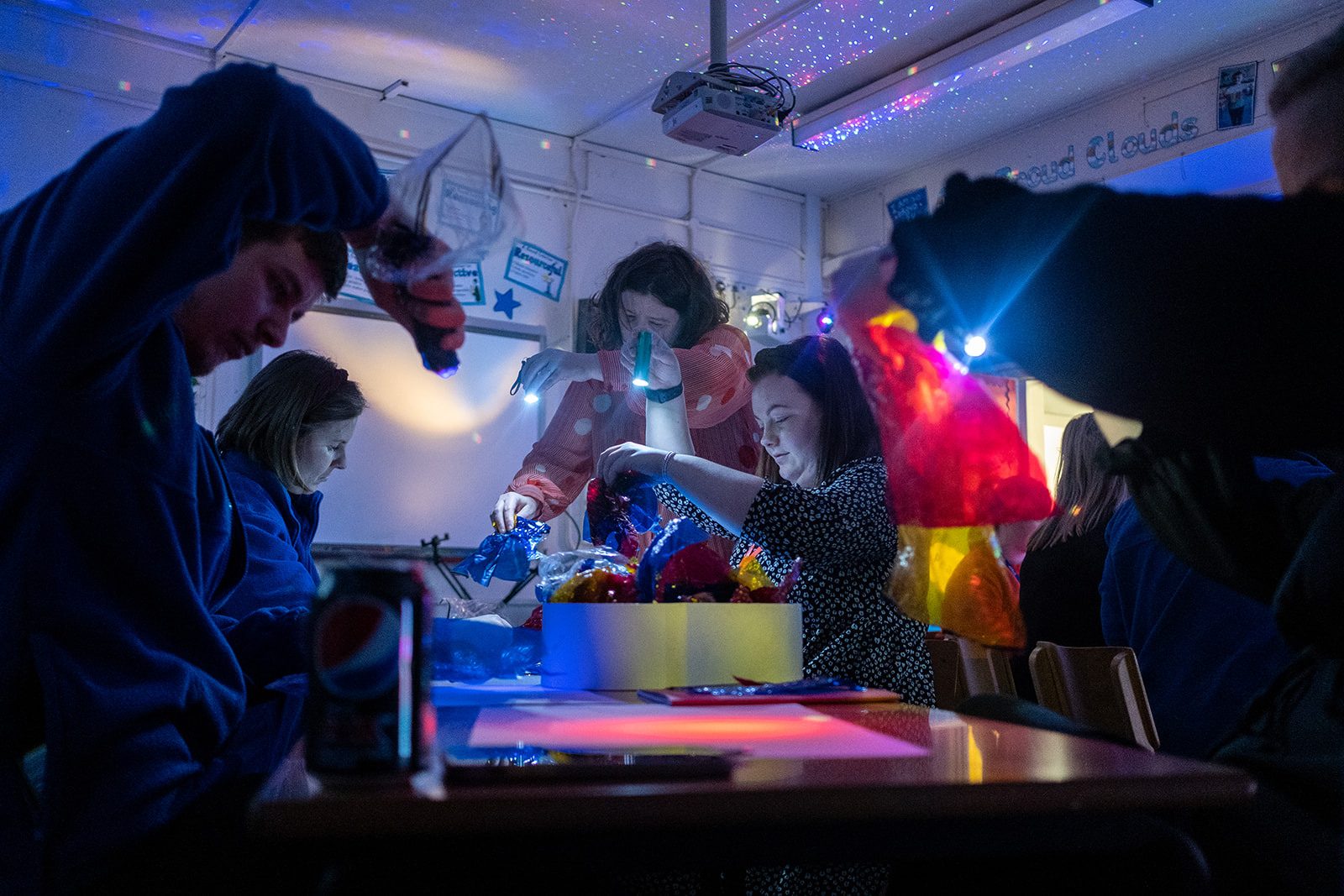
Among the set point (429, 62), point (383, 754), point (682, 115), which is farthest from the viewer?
point (429, 62)

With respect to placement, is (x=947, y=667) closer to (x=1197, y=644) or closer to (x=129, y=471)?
(x=1197, y=644)

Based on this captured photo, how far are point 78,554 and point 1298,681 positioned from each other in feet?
3.28

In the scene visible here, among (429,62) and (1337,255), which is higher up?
(429,62)

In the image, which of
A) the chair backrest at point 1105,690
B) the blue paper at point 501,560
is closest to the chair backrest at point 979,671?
the chair backrest at point 1105,690

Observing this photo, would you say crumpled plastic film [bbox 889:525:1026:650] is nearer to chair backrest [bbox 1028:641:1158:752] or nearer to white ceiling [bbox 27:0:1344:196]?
chair backrest [bbox 1028:641:1158:752]

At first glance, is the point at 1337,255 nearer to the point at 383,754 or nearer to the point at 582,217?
the point at 383,754

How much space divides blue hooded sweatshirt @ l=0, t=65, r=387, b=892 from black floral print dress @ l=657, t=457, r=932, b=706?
689 millimetres

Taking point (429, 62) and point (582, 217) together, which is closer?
point (429, 62)

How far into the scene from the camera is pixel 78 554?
864 millimetres

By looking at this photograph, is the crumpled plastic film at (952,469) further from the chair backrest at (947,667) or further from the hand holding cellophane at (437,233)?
the chair backrest at (947,667)

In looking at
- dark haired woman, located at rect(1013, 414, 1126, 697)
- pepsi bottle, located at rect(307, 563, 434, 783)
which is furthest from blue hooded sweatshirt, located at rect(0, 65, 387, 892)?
dark haired woman, located at rect(1013, 414, 1126, 697)

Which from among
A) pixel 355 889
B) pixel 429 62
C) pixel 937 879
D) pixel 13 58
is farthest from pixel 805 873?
pixel 13 58

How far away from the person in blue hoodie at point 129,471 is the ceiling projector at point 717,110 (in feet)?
7.66

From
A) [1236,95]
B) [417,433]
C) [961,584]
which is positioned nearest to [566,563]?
[961,584]
